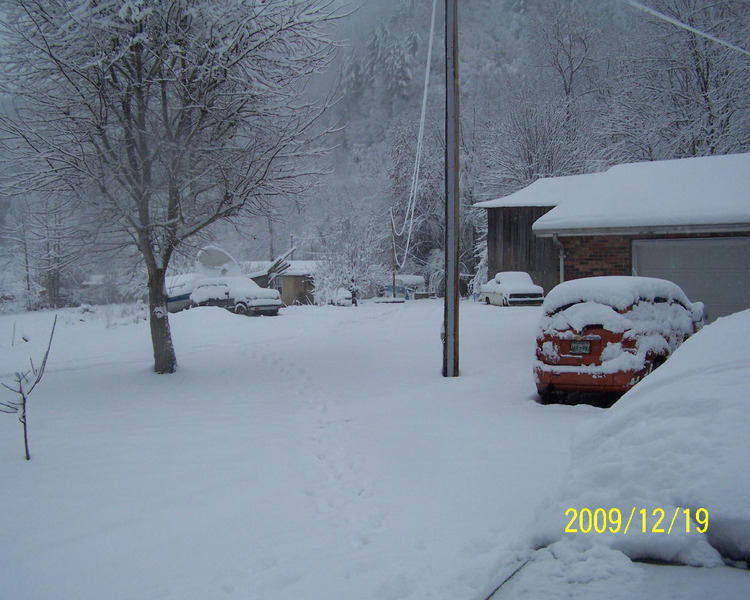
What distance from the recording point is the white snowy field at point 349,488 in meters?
2.00

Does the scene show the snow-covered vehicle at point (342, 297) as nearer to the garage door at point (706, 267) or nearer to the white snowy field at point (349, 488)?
the garage door at point (706, 267)

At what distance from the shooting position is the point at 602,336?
6496mm

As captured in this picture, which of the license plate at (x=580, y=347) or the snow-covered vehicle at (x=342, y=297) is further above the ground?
the license plate at (x=580, y=347)

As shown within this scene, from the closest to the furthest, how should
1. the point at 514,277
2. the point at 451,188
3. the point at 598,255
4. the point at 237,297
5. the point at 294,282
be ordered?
the point at 451,188, the point at 598,255, the point at 237,297, the point at 514,277, the point at 294,282

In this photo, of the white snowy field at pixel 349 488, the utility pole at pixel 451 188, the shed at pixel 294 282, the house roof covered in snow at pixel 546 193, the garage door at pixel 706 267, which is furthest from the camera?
the shed at pixel 294 282

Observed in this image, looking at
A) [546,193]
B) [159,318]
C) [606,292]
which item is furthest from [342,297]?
[606,292]

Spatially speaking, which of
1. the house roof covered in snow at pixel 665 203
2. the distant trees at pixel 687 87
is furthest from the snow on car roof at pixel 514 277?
the house roof covered in snow at pixel 665 203

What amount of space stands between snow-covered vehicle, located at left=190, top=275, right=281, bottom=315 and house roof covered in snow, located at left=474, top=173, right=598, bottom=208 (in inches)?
448

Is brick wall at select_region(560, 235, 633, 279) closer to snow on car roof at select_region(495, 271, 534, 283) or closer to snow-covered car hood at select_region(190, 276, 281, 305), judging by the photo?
snow on car roof at select_region(495, 271, 534, 283)

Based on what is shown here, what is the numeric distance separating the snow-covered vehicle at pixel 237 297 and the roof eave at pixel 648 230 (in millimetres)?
13714

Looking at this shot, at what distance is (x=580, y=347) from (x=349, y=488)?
11.5 ft

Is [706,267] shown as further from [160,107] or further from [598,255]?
[160,107]

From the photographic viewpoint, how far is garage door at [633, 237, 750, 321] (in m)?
10.6
